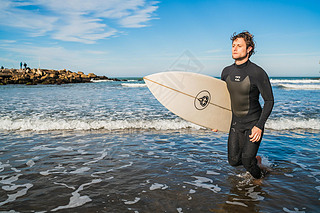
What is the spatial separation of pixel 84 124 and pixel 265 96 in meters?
6.77

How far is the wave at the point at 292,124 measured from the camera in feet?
26.5

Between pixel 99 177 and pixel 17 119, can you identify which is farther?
pixel 17 119

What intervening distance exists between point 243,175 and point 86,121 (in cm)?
634

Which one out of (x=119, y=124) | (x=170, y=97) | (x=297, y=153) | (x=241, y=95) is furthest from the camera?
(x=119, y=124)

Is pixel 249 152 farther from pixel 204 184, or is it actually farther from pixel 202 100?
pixel 202 100

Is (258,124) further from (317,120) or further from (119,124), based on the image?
(317,120)

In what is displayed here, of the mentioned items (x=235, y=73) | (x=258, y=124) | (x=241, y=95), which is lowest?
(x=258, y=124)

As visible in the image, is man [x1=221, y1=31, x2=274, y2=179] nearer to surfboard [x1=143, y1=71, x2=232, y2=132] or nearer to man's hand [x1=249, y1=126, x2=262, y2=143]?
man's hand [x1=249, y1=126, x2=262, y2=143]

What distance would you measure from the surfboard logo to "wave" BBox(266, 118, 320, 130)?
15.7 feet

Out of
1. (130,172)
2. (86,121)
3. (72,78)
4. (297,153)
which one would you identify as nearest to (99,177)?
(130,172)

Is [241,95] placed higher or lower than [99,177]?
higher

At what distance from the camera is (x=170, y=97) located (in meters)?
4.77

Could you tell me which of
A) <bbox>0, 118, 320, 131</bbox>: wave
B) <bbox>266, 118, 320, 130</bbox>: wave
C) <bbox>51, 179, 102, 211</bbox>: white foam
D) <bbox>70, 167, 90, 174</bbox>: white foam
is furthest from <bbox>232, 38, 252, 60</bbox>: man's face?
<bbox>266, 118, 320, 130</bbox>: wave

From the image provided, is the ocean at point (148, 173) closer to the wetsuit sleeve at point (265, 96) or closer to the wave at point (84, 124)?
the wave at point (84, 124)
